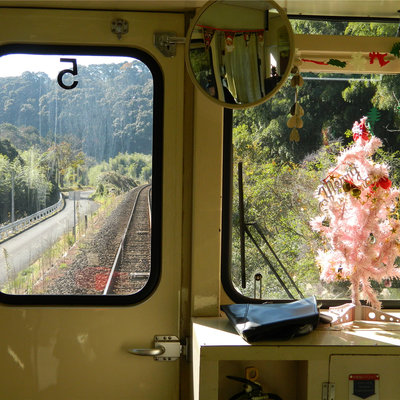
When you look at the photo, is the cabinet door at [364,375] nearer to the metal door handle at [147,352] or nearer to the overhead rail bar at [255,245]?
the overhead rail bar at [255,245]

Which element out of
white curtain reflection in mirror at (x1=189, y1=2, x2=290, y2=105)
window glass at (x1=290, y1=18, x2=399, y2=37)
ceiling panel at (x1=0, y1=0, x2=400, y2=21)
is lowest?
white curtain reflection in mirror at (x1=189, y1=2, x2=290, y2=105)

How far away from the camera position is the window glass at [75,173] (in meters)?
2.81

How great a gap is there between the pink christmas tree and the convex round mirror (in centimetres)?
57

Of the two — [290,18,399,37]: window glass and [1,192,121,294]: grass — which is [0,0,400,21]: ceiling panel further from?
[1,192,121,294]: grass

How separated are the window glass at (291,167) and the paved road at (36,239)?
2.42 feet

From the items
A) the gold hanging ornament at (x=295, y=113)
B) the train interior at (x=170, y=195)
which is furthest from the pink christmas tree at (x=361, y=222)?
the gold hanging ornament at (x=295, y=113)

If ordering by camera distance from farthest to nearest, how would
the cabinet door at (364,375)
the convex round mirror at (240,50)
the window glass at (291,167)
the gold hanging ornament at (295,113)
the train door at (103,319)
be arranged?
the window glass at (291,167), the train door at (103,319), the gold hanging ornament at (295,113), the cabinet door at (364,375), the convex round mirror at (240,50)

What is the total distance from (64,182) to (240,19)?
3.55 feet

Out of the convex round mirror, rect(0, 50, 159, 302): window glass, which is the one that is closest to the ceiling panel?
rect(0, 50, 159, 302): window glass

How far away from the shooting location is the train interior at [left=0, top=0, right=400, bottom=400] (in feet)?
9.05

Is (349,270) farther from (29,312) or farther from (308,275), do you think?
(29,312)

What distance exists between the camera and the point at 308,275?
2928mm

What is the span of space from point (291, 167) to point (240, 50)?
0.72 m

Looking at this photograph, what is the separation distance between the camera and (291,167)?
2.91 m
